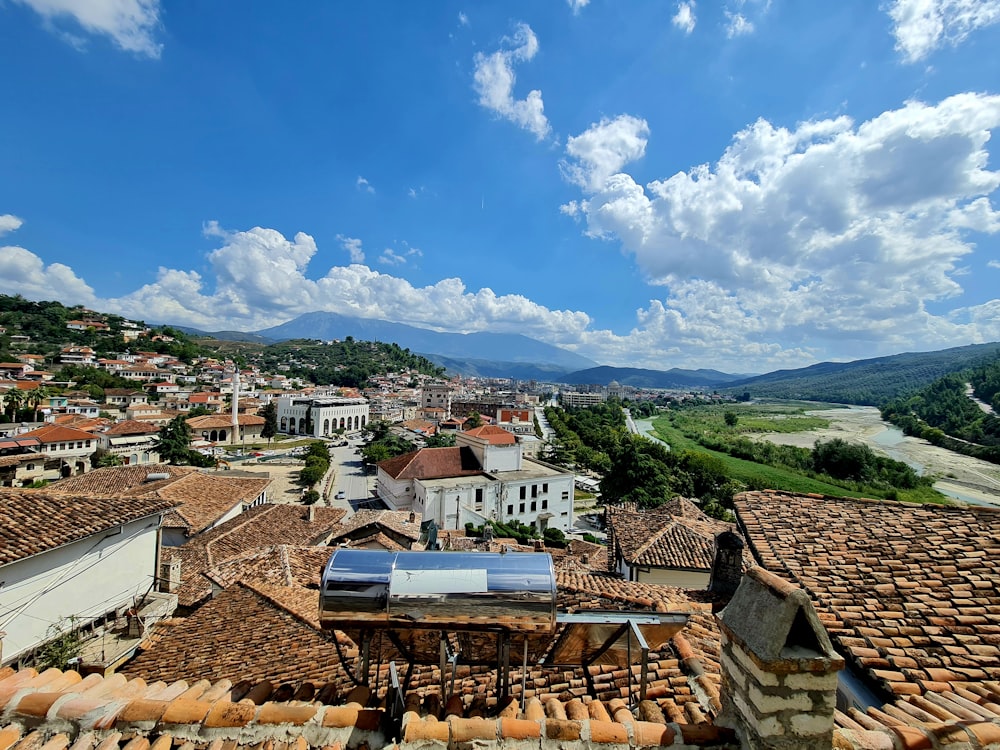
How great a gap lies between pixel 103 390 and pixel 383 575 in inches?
3224

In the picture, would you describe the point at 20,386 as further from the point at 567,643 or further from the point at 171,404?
the point at 567,643

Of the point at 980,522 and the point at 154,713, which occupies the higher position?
the point at 980,522

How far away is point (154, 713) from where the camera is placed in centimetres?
241

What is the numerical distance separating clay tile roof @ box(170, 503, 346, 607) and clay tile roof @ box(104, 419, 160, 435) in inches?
1391

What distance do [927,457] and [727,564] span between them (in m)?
86.5

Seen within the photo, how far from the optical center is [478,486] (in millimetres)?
28562

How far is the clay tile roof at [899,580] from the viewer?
3289mm

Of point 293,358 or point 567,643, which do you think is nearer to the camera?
point 567,643

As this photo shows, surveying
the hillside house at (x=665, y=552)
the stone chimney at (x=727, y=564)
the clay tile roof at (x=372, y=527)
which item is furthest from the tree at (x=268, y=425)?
the stone chimney at (x=727, y=564)

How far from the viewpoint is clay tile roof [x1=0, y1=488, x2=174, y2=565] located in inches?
266

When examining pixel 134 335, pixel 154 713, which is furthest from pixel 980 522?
pixel 134 335

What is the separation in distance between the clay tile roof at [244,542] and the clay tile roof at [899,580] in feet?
31.6

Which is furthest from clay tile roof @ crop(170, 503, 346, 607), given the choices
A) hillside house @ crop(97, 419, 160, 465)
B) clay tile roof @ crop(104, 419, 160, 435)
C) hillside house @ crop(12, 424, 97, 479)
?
clay tile roof @ crop(104, 419, 160, 435)

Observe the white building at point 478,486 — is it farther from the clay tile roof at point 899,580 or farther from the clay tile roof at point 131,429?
the clay tile roof at point 131,429
